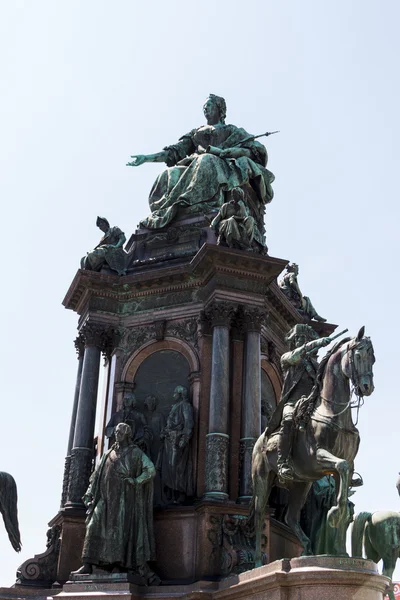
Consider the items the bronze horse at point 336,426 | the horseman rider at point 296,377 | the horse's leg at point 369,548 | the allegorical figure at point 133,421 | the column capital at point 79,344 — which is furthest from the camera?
the column capital at point 79,344

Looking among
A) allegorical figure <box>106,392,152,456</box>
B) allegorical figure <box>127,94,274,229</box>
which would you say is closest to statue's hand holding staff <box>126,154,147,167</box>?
allegorical figure <box>127,94,274,229</box>

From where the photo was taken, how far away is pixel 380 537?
13.3 metres

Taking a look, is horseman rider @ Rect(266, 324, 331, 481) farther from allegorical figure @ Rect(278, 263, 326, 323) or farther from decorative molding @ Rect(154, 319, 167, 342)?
allegorical figure @ Rect(278, 263, 326, 323)

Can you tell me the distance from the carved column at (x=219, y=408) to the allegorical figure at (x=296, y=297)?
13.2 ft

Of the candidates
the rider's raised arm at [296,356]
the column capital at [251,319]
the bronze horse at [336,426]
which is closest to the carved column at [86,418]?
the column capital at [251,319]

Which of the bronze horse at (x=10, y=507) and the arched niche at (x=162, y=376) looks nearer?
the bronze horse at (x=10, y=507)

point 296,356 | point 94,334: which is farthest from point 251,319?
point 94,334

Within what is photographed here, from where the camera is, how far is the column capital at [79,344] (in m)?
17.7

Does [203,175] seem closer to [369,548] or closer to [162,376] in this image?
[162,376]

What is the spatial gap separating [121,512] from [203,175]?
8173 mm

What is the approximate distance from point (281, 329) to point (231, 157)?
446cm

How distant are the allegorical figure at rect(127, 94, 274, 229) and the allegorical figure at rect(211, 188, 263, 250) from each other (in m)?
1.15

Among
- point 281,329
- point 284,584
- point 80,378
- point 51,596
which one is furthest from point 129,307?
point 284,584

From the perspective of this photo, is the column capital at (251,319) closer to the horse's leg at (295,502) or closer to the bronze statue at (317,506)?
the bronze statue at (317,506)
